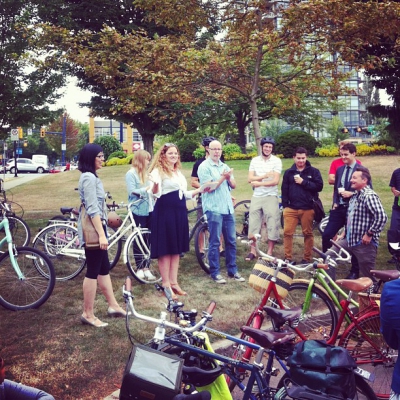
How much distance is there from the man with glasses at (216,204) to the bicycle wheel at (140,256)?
91 centimetres

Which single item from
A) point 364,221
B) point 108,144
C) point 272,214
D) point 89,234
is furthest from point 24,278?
point 108,144

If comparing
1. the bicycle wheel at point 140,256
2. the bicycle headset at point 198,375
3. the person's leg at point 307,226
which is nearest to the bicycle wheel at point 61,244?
the bicycle wheel at point 140,256

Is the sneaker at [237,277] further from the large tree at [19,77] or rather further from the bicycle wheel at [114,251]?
the large tree at [19,77]

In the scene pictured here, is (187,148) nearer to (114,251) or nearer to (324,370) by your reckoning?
(114,251)

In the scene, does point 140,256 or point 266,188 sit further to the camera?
point 266,188

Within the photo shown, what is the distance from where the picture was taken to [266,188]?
815 cm

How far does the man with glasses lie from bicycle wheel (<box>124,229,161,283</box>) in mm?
905

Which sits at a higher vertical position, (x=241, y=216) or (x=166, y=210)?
(x=166, y=210)

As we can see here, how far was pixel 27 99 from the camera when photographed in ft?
42.4

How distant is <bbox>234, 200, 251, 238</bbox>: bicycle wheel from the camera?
398 inches

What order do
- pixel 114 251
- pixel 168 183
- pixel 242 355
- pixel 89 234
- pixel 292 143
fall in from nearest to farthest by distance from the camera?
pixel 242 355 → pixel 89 234 → pixel 168 183 → pixel 114 251 → pixel 292 143

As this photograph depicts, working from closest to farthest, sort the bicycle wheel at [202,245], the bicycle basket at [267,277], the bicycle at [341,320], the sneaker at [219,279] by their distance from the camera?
the bicycle at [341,320] < the bicycle basket at [267,277] < the sneaker at [219,279] < the bicycle wheel at [202,245]

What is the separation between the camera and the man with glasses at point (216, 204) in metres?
7.12

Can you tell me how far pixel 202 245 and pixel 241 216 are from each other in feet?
17.2
